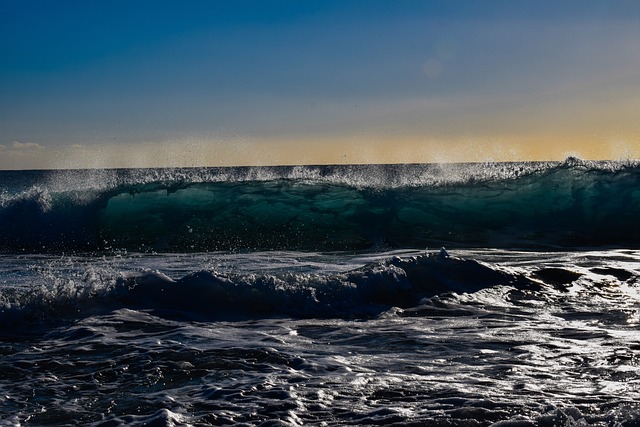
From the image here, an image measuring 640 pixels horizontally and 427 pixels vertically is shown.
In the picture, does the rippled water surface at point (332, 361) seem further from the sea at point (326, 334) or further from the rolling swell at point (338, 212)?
the rolling swell at point (338, 212)

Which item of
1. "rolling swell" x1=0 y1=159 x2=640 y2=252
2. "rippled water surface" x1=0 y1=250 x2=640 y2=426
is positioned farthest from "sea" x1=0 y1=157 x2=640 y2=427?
"rolling swell" x1=0 y1=159 x2=640 y2=252

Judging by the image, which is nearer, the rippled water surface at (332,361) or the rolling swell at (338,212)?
the rippled water surface at (332,361)

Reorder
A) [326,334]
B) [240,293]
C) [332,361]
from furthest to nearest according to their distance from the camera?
[240,293]
[326,334]
[332,361]

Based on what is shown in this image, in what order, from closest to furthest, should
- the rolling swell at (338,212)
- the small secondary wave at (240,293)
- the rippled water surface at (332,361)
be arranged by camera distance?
the rippled water surface at (332,361), the small secondary wave at (240,293), the rolling swell at (338,212)

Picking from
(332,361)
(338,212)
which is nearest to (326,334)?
(332,361)

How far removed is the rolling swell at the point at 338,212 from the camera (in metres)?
15.8

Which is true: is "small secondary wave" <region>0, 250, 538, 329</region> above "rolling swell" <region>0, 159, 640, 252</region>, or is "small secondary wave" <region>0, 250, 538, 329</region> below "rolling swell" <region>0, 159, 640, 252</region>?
below

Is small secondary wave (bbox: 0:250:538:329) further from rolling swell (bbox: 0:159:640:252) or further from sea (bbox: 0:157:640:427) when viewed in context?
rolling swell (bbox: 0:159:640:252)

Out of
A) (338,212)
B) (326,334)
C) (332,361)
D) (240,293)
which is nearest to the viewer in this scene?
(332,361)

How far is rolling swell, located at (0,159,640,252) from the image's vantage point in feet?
51.9

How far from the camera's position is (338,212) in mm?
18234

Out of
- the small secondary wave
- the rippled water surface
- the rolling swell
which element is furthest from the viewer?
the rolling swell

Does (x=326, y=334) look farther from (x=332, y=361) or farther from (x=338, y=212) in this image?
(x=338, y=212)

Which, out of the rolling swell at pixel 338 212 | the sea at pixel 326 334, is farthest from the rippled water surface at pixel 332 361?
the rolling swell at pixel 338 212
